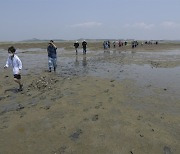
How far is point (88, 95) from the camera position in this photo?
10969 mm

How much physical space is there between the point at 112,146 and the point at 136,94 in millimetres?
4939

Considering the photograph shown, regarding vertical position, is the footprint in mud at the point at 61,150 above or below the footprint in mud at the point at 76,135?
below

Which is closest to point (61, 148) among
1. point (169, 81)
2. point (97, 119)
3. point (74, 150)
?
point (74, 150)

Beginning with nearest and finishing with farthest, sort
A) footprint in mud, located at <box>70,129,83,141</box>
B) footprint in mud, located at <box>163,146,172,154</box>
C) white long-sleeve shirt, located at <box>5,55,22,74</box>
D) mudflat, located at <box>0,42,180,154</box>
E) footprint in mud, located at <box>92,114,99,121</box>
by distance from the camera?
footprint in mud, located at <box>163,146,172,154</box>
mudflat, located at <box>0,42,180,154</box>
footprint in mud, located at <box>70,129,83,141</box>
footprint in mud, located at <box>92,114,99,121</box>
white long-sleeve shirt, located at <box>5,55,22,74</box>

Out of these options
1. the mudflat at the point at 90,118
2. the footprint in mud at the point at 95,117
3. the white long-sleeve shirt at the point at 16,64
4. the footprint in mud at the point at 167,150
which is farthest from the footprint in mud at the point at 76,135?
the white long-sleeve shirt at the point at 16,64

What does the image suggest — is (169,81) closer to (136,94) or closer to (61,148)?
(136,94)

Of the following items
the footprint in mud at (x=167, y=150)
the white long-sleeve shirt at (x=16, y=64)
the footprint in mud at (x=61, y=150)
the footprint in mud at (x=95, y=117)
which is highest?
the white long-sleeve shirt at (x=16, y=64)

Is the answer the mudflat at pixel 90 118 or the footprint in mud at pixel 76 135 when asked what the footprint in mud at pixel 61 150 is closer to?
the mudflat at pixel 90 118

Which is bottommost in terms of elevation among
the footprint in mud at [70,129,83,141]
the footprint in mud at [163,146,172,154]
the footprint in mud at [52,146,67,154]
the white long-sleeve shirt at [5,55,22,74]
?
the footprint in mud at [163,146,172,154]

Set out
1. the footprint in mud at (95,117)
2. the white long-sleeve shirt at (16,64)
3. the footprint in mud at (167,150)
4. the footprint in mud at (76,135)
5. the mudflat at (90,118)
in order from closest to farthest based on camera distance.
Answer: the footprint in mud at (167,150) → the mudflat at (90,118) → the footprint in mud at (76,135) → the footprint in mud at (95,117) → the white long-sleeve shirt at (16,64)

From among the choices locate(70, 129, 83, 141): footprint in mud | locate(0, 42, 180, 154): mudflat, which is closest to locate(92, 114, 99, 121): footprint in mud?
locate(0, 42, 180, 154): mudflat

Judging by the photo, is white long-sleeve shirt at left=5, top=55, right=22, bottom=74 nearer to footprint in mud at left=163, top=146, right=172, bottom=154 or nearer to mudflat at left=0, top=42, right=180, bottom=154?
mudflat at left=0, top=42, right=180, bottom=154

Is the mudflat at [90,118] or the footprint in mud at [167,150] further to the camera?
the mudflat at [90,118]

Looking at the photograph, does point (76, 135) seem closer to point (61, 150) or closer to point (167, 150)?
point (61, 150)
